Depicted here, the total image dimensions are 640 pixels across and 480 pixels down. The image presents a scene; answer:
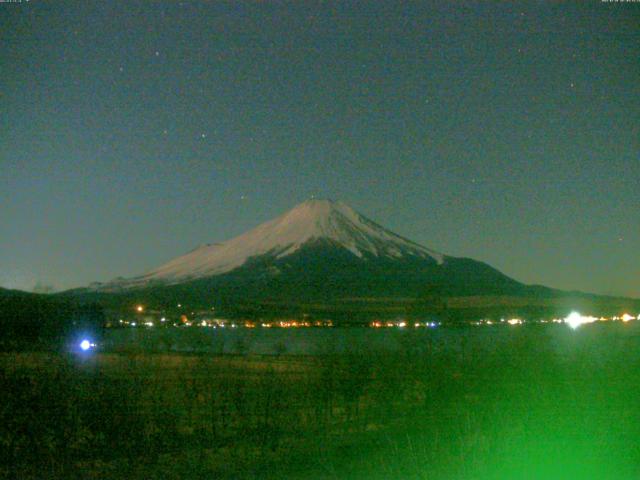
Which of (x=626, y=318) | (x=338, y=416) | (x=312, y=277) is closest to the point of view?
(x=338, y=416)

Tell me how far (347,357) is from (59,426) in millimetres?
5729

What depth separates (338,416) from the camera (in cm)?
1423

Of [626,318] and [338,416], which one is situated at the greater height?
[626,318]

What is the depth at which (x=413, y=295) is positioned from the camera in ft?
318

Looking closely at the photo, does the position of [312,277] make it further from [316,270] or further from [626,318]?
[626,318]

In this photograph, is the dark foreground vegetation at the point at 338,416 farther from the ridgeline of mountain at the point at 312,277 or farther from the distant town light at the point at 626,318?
the ridgeline of mountain at the point at 312,277

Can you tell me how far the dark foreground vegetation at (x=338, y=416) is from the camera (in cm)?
1009

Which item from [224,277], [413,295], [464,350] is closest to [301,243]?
[224,277]

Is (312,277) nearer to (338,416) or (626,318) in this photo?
(626,318)

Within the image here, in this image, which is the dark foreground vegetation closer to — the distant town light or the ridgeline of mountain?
the distant town light

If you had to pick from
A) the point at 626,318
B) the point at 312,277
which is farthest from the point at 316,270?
the point at 626,318

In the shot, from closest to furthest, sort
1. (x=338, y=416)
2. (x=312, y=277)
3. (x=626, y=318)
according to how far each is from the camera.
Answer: (x=338, y=416) → (x=626, y=318) → (x=312, y=277)

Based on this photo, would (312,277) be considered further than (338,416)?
Yes

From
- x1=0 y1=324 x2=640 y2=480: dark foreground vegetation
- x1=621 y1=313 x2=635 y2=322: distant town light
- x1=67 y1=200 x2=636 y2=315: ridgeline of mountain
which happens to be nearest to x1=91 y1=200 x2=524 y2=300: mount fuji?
x1=67 y1=200 x2=636 y2=315: ridgeline of mountain
